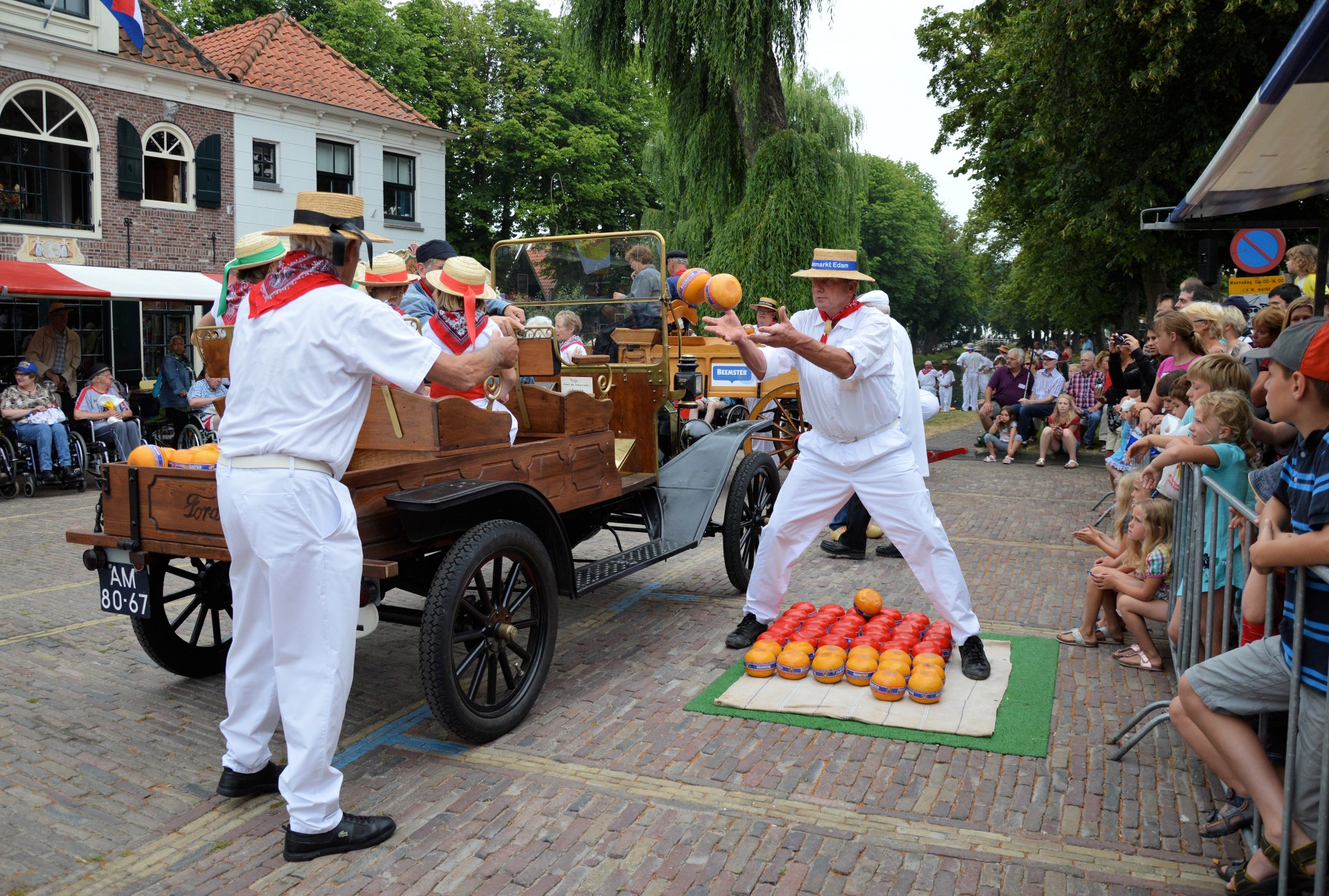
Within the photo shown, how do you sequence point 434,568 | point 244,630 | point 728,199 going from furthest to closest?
point 728,199 < point 434,568 < point 244,630

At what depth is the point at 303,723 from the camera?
3207mm

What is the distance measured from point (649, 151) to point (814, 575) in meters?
21.7

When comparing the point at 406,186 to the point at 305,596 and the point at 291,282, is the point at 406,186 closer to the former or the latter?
the point at 291,282

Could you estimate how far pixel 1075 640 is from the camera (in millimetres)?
5512

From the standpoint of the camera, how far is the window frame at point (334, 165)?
21.6 m

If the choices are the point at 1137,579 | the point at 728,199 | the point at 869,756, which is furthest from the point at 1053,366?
the point at 869,756

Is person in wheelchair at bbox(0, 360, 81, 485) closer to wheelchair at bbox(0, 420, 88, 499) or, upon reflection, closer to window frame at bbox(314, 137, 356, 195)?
wheelchair at bbox(0, 420, 88, 499)

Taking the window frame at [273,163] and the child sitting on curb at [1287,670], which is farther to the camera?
the window frame at [273,163]

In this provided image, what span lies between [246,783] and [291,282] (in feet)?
5.92

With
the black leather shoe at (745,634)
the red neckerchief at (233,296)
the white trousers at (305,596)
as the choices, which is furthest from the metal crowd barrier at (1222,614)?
the red neckerchief at (233,296)

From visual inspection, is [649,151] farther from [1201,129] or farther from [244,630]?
[244,630]

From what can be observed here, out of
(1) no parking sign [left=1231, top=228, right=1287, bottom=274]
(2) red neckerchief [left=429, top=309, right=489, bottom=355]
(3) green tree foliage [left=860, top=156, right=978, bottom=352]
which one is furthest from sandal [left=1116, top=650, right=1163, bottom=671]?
(3) green tree foliage [left=860, top=156, right=978, bottom=352]

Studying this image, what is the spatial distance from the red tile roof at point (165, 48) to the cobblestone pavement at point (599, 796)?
15.8 meters

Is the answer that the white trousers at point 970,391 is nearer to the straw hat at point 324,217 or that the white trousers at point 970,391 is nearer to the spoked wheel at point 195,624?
the spoked wheel at point 195,624
